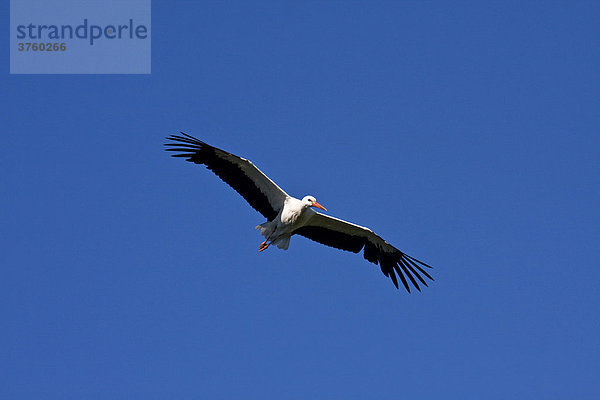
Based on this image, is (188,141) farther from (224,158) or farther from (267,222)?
(267,222)

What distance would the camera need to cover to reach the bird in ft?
52.8

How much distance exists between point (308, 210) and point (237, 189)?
1.44 m

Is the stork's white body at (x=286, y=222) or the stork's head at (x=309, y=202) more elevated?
the stork's head at (x=309, y=202)

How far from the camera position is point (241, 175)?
16266mm

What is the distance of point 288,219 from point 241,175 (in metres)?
1.25

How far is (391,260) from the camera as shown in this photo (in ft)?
57.0

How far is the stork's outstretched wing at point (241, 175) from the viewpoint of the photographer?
16.0 m

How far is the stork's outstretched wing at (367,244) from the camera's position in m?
17.1

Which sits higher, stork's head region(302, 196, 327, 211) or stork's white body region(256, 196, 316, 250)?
stork's head region(302, 196, 327, 211)

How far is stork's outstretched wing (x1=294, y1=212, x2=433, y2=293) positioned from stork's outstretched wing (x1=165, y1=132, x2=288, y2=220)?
92 cm

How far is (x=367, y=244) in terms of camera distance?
57.0ft

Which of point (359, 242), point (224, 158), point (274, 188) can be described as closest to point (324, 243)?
point (359, 242)

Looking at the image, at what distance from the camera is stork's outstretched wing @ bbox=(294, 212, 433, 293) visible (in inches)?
672

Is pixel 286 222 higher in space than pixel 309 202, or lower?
lower
